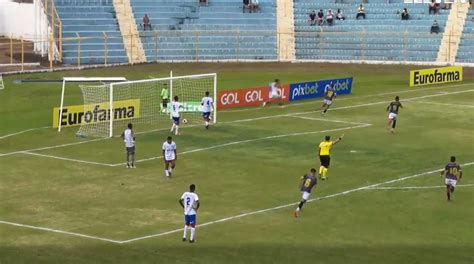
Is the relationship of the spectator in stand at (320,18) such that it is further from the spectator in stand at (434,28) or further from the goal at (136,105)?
the goal at (136,105)

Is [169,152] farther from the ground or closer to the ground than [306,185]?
farther from the ground

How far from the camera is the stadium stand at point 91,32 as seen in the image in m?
81.8

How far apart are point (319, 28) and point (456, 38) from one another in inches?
447

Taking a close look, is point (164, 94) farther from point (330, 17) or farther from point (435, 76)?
point (330, 17)

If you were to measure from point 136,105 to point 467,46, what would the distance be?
37.1 meters

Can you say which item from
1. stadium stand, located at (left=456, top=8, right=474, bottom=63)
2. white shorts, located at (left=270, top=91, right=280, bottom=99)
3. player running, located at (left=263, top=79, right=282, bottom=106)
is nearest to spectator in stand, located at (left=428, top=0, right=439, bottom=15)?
stadium stand, located at (left=456, top=8, right=474, bottom=63)

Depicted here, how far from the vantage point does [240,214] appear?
3584 centimetres

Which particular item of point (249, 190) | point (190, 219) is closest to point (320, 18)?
point (249, 190)

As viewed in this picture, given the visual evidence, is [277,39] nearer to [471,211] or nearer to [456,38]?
[456,38]

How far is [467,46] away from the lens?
3310 inches

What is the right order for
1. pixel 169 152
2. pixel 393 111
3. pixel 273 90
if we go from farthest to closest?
1. pixel 273 90
2. pixel 393 111
3. pixel 169 152

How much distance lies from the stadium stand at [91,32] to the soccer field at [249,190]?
1820 cm

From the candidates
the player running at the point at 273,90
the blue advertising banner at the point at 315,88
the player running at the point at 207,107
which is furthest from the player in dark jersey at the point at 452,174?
the blue advertising banner at the point at 315,88

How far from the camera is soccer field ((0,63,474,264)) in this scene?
103 feet
